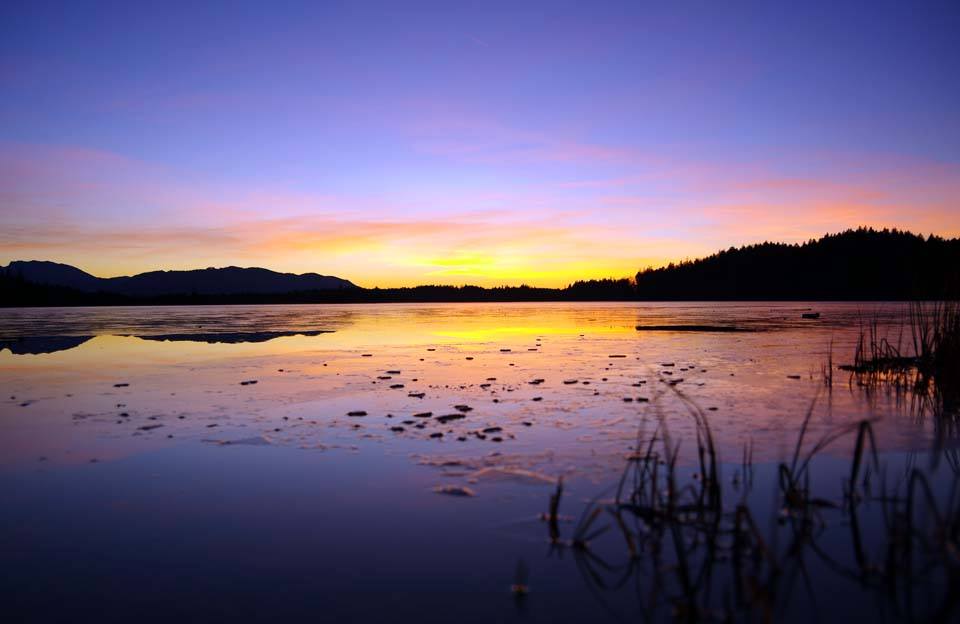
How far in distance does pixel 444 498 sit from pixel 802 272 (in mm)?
160579

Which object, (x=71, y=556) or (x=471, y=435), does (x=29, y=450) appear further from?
(x=471, y=435)

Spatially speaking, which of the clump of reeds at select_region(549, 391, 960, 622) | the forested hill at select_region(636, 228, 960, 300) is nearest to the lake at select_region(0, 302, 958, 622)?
the clump of reeds at select_region(549, 391, 960, 622)

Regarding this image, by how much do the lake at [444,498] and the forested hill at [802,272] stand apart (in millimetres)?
127657

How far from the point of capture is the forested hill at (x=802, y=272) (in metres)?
130

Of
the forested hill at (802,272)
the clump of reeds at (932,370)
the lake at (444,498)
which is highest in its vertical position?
the forested hill at (802,272)

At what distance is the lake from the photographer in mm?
4027

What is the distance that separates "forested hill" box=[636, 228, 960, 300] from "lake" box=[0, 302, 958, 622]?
5026 inches

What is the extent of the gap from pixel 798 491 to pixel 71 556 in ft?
20.4

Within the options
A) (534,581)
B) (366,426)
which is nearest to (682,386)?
(366,426)

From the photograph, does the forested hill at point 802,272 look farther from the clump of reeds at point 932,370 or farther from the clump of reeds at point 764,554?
the clump of reeds at point 764,554

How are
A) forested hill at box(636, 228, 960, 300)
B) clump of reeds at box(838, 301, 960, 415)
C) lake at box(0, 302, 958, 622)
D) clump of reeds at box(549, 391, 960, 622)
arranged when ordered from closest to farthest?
clump of reeds at box(549, 391, 960, 622), lake at box(0, 302, 958, 622), clump of reeds at box(838, 301, 960, 415), forested hill at box(636, 228, 960, 300)

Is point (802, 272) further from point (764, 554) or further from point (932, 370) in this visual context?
point (764, 554)

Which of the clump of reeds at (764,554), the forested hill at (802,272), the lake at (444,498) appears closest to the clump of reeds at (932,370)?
the lake at (444,498)

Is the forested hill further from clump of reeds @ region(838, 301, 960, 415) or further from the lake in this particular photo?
the lake
